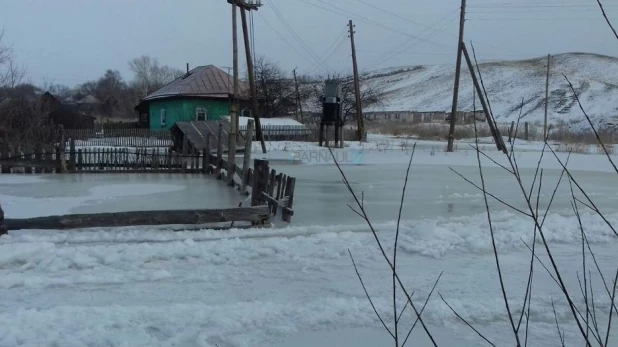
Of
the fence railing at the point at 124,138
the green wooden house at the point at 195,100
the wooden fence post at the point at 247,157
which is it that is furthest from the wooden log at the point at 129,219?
the green wooden house at the point at 195,100

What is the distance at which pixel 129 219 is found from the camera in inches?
340

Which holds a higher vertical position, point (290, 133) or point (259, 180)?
point (290, 133)

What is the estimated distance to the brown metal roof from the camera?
44.5m

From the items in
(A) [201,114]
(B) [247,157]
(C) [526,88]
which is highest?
(C) [526,88]

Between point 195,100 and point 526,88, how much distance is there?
64.4 metres

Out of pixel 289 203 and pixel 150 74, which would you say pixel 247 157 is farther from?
pixel 150 74

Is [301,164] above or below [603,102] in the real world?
below

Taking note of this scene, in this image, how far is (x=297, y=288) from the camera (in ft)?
20.7

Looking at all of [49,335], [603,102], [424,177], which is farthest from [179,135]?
[603,102]

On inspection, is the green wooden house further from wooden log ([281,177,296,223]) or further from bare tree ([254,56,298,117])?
wooden log ([281,177,296,223])

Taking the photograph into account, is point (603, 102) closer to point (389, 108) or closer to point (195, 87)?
point (389, 108)

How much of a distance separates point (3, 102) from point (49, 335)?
23813mm

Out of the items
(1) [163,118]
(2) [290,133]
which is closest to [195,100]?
(1) [163,118]

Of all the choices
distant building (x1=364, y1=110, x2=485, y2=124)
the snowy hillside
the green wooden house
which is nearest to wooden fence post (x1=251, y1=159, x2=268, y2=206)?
the green wooden house
